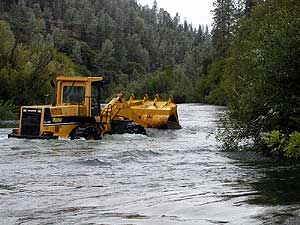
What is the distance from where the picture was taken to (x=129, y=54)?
140 meters

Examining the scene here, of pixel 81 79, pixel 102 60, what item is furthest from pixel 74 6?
pixel 81 79

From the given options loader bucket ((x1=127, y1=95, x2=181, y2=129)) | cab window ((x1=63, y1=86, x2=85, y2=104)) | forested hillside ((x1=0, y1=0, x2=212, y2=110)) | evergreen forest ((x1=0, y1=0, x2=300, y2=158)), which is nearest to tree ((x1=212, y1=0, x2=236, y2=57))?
evergreen forest ((x1=0, y1=0, x2=300, y2=158))

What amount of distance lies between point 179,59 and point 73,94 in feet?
456

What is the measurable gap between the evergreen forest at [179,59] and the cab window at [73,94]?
7.99 ft

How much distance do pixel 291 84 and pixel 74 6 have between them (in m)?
143

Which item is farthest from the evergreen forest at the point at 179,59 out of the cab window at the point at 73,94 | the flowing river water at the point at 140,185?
the cab window at the point at 73,94

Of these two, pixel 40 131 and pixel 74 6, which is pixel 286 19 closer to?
pixel 40 131

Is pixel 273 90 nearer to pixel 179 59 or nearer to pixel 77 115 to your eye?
pixel 77 115

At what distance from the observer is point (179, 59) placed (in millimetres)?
162500

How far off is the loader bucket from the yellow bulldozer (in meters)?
2.16

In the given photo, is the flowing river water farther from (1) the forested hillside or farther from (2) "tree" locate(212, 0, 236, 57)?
(2) "tree" locate(212, 0, 236, 57)

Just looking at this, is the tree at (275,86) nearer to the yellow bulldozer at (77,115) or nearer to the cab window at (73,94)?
the yellow bulldozer at (77,115)

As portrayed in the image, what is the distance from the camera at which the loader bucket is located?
98.1ft

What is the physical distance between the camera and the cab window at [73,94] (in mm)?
24220
